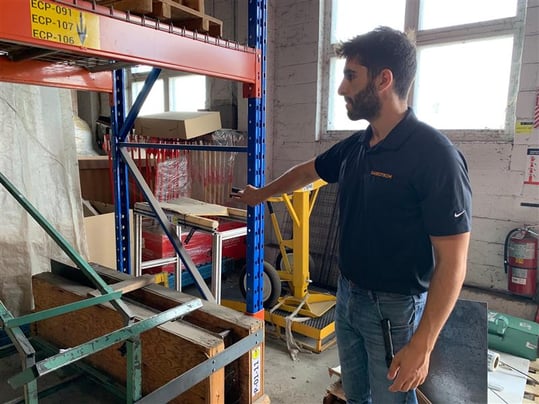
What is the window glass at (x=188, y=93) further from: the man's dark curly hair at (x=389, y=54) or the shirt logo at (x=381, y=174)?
the shirt logo at (x=381, y=174)

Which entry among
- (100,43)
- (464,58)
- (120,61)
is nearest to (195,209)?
(120,61)

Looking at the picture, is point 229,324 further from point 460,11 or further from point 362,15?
point 362,15

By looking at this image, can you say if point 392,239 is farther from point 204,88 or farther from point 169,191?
point 204,88

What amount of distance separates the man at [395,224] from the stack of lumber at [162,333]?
1.58 ft

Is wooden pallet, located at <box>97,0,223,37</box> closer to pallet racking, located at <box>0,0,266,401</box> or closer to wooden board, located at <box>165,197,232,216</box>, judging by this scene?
pallet racking, located at <box>0,0,266,401</box>

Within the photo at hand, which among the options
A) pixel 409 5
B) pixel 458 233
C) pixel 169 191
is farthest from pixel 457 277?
pixel 169 191

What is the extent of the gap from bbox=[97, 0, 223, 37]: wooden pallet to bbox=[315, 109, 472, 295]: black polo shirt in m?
0.74

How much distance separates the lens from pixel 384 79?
1.26 meters

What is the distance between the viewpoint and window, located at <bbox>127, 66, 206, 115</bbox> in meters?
5.18

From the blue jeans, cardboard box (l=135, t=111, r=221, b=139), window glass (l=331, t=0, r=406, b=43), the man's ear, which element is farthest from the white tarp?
window glass (l=331, t=0, r=406, b=43)

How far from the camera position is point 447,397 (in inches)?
68.8

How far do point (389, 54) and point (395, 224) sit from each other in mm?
548

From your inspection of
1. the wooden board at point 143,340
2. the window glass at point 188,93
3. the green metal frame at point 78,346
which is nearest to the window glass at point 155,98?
the window glass at point 188,93

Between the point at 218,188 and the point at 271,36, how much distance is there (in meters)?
1.76
